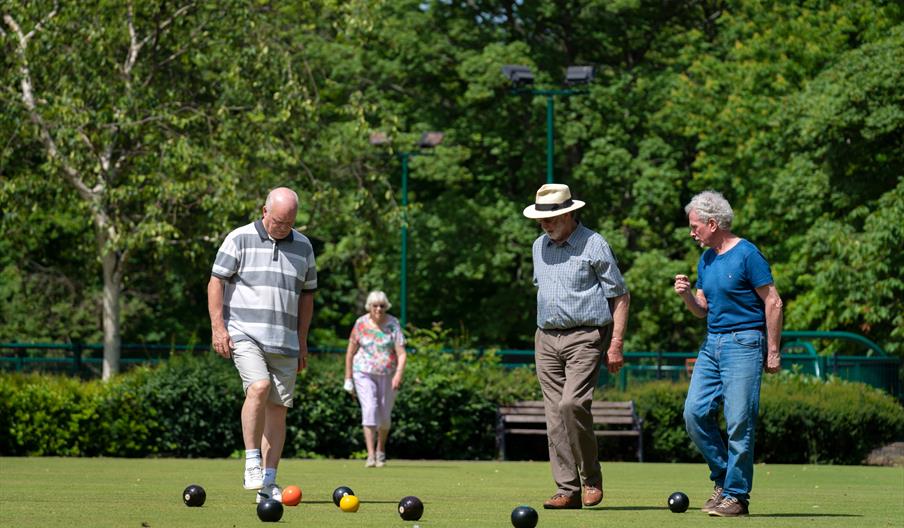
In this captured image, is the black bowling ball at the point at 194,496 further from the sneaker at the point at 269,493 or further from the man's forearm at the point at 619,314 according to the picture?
the man's forearm at the point at 619,314

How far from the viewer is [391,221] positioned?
29578mm

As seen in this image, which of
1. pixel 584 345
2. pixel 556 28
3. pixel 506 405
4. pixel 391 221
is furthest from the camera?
pixel 556 28

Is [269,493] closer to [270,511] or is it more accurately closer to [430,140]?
[270,511]

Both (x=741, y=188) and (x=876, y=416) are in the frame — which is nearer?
(x=876, y=416)

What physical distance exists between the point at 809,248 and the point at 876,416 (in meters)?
12.3

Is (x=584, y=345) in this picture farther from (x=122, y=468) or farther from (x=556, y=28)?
(x=556, y=28)

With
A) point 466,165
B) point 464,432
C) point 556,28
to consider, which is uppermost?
point 556,28

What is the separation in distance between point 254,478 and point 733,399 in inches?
120

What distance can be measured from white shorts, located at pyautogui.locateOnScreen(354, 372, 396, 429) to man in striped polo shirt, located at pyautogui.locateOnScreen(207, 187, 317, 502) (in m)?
7.14

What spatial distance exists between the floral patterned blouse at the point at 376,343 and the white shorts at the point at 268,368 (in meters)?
7.04

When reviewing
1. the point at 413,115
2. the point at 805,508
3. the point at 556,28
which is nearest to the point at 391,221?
the point at 413,115

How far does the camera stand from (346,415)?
21.2m

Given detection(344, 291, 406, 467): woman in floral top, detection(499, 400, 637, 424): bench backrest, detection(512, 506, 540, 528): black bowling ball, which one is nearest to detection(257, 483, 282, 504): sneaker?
detection(512, 506, 540, 528): black bowling ball

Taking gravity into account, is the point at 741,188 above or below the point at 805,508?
above
